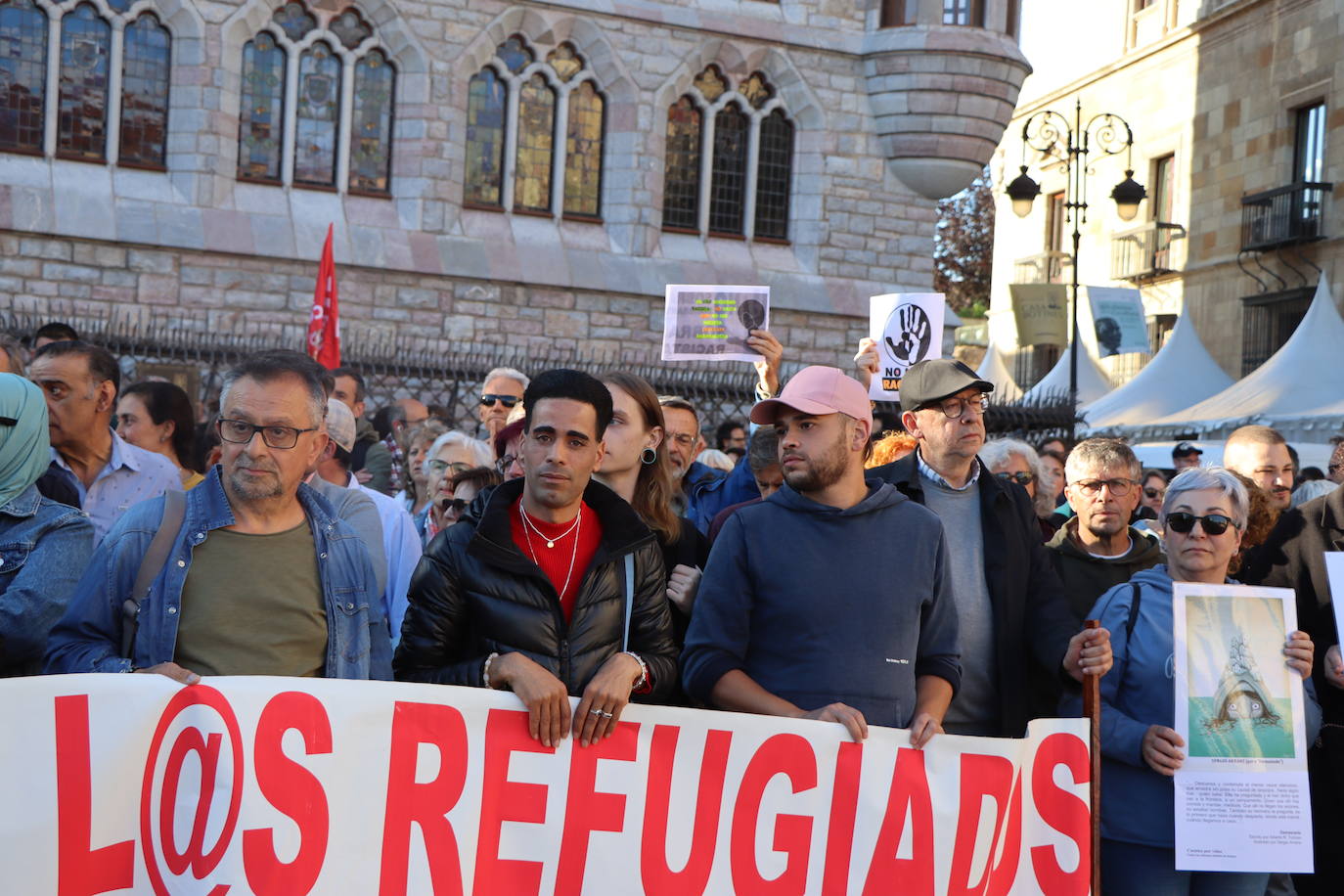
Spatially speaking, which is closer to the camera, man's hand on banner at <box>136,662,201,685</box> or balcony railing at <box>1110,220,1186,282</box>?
man's hand on banner at <box>136,662,201,685</box>

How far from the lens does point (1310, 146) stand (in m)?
27.0

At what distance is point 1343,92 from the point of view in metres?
25.6

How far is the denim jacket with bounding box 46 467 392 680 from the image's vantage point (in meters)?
3.34

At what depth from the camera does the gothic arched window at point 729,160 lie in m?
19.3

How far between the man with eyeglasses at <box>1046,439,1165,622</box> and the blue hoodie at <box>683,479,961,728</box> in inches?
48.6

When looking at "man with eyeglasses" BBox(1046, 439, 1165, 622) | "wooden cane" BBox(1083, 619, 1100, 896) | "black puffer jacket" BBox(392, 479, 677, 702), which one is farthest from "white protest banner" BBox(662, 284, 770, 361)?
"black puffer jacket" BBox(392, 479, 677, 702)

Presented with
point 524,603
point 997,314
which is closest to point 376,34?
point 524,603

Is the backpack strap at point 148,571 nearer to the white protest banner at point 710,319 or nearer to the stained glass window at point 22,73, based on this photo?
the white protest banner at point 710,319

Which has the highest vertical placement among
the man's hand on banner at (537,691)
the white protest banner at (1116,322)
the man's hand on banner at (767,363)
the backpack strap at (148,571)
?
the white protest banner at (1116,322)

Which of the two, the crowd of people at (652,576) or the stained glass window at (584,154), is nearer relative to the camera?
the crowd of people at (652,576)

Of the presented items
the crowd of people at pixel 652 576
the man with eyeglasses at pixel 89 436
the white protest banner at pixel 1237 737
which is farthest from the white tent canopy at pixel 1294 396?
the man with eyeglasses at pixel 89 436

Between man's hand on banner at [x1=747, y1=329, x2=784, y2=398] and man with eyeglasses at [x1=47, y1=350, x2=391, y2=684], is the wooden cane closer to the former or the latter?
man with eyeglasses at [x1=47, y1=350, x2=391, y2=684]

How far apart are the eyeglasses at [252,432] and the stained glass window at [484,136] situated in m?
15.3

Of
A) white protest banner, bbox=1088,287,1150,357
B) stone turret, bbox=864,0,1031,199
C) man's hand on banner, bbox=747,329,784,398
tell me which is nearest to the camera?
man's hand on banner, bbox=747,329,784,398
